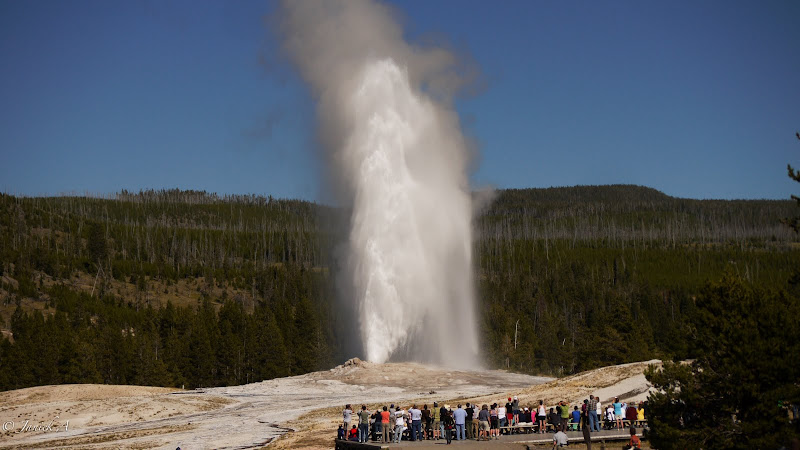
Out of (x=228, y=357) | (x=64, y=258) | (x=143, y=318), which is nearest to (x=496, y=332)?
(x=228, y=357)

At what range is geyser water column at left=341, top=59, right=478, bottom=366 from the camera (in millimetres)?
57900

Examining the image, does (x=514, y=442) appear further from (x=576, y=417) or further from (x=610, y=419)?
(x=610, y=419)

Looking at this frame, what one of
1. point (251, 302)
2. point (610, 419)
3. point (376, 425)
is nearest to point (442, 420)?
point (376, 425)

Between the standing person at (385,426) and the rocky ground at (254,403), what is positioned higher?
the standing person at (385,426)

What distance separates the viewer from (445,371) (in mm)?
52812

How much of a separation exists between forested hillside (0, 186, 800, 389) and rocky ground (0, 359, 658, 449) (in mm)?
6707

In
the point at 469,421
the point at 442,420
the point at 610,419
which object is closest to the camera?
the point at 442,420

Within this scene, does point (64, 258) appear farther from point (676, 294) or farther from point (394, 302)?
point (676, 294)

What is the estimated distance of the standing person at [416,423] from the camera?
26562mm

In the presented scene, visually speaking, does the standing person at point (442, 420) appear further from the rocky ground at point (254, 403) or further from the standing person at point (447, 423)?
the rocky ground at point (254, 403)

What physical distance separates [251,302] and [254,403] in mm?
77884

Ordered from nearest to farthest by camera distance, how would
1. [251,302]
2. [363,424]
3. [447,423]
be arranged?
[447,423] → [363,424] → [251,302]

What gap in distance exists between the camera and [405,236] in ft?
197

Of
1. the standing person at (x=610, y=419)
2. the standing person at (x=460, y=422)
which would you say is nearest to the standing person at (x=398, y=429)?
the standing person at (x=460, y=422)
